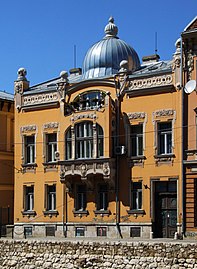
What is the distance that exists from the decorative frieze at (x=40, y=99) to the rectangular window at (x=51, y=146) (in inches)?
92.2

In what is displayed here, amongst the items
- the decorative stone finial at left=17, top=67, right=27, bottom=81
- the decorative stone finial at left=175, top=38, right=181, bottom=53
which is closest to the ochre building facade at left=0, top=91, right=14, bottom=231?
the decorative stone finial at left=17, top=67, right=27, bottom=81

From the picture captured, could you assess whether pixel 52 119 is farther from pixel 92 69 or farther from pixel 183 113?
pixel 183 113

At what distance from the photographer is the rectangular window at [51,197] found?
41.7 meters

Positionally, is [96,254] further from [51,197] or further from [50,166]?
[50,166]

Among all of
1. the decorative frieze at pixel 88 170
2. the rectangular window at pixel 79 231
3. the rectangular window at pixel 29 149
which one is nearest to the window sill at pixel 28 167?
the rectangular window at pixel 29 149

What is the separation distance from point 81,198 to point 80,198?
0.07 meters

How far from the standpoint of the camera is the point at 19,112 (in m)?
43.9

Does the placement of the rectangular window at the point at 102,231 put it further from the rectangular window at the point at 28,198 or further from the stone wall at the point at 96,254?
the rectangular window at the point at 28,198

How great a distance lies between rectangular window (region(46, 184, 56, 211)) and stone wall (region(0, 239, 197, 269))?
521 cm

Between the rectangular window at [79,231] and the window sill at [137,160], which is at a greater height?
the window sill at [137,160]

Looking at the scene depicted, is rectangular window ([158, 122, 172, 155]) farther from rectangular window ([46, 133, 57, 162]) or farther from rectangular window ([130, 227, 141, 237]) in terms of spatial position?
rectangular window ([46, 133, 57, 162])

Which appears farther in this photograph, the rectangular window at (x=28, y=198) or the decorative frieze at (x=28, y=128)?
the decorative frieze at (x=28, y=128)

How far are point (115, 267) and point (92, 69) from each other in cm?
1577

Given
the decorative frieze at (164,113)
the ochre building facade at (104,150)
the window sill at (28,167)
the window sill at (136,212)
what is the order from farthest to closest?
1. the window sill at (28,167)
2. the window sill at (136,212)
3. the ochre building facade at (104,150)
4. the decorative frieze at (164,113)
